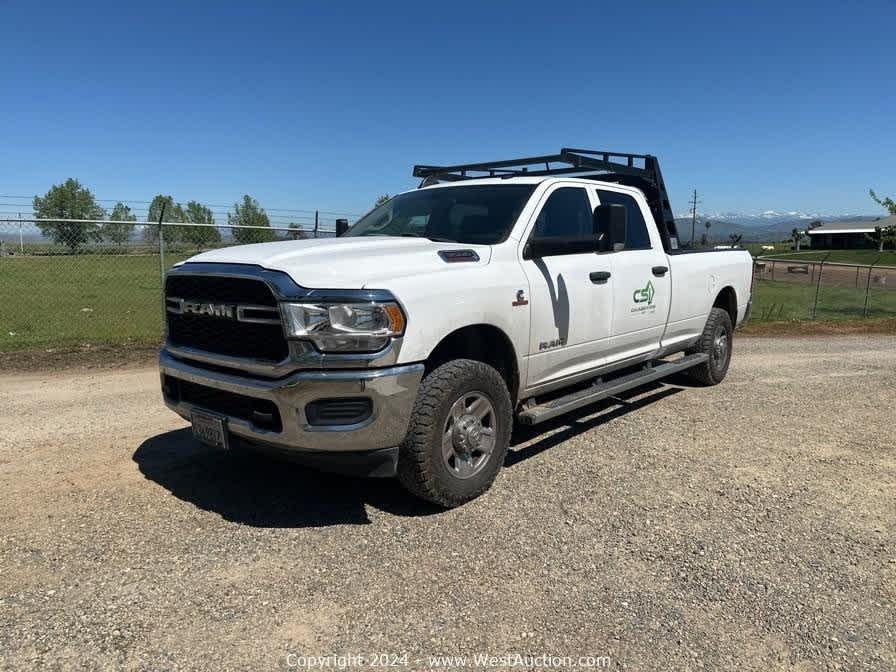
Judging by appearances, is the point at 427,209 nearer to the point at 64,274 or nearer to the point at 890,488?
the point at 890,488

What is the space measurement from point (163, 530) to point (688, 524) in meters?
2.98

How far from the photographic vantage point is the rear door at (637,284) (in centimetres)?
514

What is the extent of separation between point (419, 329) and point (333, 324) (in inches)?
18.3

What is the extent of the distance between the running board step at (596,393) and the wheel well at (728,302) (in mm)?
928

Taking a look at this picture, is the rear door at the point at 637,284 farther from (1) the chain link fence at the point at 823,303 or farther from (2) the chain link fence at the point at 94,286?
(1) the chain link fence at the point at 823,303

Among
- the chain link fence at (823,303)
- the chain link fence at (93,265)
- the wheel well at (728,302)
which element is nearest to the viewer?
the wheel well at (728,302)

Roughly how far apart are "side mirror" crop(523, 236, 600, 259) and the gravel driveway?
60.3 inches

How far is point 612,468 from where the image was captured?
4605 millimetres

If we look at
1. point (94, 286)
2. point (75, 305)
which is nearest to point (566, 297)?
point (75, 305)

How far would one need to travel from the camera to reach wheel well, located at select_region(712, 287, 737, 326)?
23.7 ft

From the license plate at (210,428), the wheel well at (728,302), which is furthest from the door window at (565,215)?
the wheel well at (728,302)

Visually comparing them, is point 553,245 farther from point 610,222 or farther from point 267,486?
point 267,486

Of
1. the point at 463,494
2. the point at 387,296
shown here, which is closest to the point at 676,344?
the point at 463,494

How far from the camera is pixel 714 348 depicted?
279 inches
